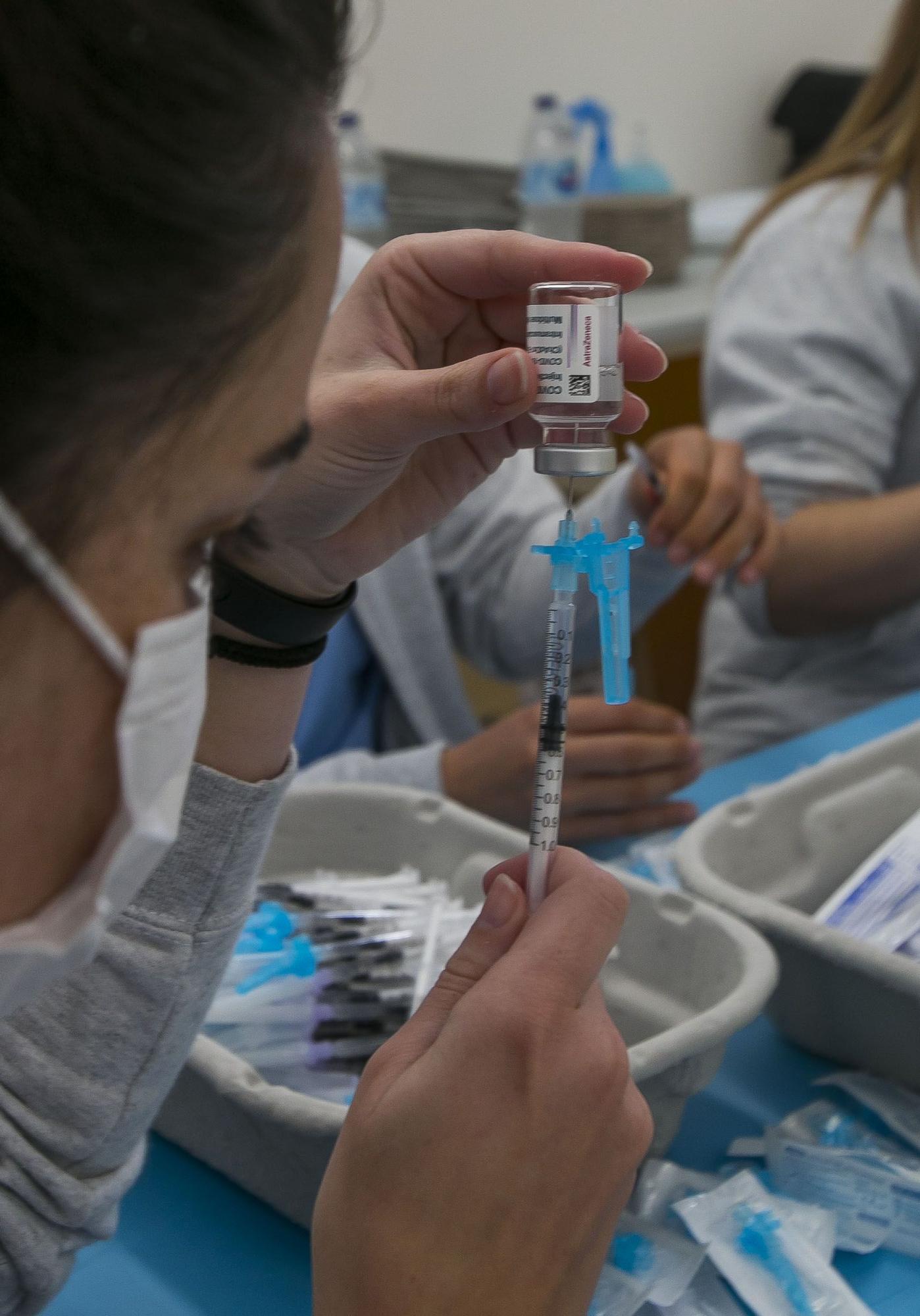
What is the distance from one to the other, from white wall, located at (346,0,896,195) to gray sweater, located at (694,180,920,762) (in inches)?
42.9

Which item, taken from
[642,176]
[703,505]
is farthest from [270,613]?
[642,176]

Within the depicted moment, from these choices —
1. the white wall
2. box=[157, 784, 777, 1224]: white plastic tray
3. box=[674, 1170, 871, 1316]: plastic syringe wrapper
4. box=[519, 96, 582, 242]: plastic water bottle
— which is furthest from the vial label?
the white wall

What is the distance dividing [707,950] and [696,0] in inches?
116

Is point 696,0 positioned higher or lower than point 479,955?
higher

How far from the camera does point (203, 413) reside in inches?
17.1

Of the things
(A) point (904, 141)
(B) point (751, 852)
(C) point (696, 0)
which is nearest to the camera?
(B) point (751, 852)

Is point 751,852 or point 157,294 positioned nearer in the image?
point 157,294

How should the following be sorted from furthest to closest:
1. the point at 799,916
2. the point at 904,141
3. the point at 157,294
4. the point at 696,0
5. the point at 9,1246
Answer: the point at 696,0, the point at 904,141, the point at 799,916, the point at 9,1246, the point at 157,294

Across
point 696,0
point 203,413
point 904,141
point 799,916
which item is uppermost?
point 696,0

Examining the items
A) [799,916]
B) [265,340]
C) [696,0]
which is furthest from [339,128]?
[696,0]

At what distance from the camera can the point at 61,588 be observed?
1.38 feet

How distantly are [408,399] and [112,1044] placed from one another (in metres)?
0.36

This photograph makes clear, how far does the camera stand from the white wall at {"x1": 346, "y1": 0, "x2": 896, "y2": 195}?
2.57 meters

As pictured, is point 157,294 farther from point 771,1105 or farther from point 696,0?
point 696,0
